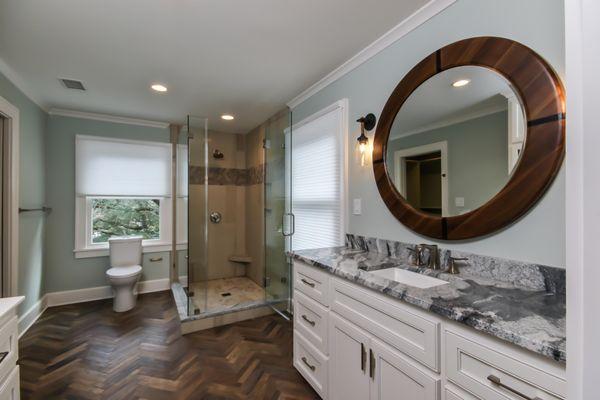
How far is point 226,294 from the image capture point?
3.61 meters

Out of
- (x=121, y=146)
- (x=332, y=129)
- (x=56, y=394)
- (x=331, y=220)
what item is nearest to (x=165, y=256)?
(x=121, y=146)

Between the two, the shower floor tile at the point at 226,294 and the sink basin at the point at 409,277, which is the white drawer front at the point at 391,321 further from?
the shower floor tile at the point at 226,294

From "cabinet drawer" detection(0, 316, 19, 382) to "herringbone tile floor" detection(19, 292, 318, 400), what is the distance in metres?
0.78

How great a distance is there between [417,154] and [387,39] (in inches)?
33.8

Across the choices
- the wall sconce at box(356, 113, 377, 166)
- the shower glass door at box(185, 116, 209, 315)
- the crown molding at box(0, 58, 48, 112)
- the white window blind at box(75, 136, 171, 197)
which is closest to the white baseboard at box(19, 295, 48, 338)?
the white window blind at box(75, 136, 171, 197)

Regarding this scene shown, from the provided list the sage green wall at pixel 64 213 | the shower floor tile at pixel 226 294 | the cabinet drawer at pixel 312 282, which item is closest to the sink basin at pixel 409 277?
the cabinet drawer at pixel 312 282

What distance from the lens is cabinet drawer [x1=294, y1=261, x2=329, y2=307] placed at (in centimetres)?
169

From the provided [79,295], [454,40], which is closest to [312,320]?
[454,40]

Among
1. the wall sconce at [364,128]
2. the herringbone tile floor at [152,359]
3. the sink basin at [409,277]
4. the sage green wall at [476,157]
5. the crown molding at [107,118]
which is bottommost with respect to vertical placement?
the herringbone tile floor at [152,359]

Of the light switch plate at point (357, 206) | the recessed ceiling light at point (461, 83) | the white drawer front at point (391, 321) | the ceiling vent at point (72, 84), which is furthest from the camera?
the ceiling vent at point (72, 84)

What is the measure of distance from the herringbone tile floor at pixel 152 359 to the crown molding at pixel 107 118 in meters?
2.39

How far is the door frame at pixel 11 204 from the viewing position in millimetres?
2410

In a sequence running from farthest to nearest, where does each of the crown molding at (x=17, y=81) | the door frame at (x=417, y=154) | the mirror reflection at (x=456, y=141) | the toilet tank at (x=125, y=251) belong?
the toilet tank at (x=125, y=251) → the crown molding at (x=17, y=81) → the door frame at (x=417, y=154) → the mirror reflection at (x=456, y=141)

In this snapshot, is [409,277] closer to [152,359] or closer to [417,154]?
[417,154]
